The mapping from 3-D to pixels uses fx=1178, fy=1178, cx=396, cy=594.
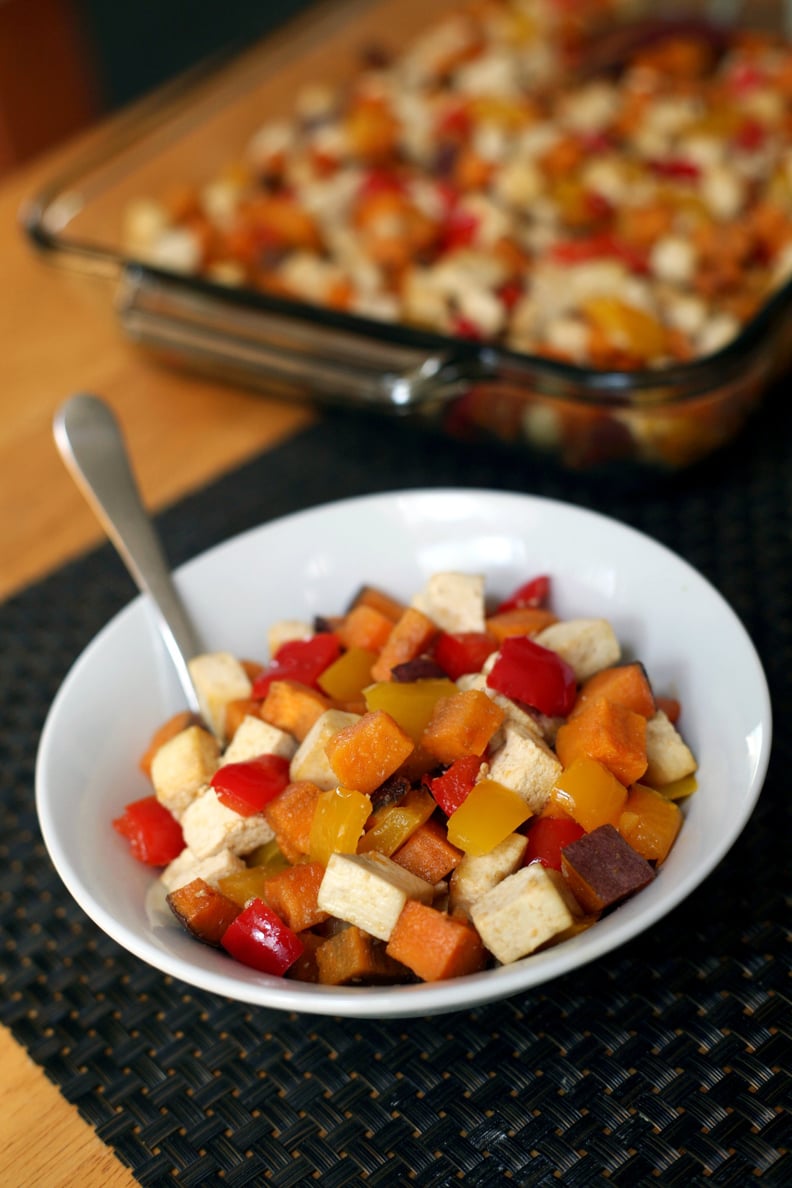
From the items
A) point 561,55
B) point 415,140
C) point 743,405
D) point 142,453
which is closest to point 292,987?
point 743,405

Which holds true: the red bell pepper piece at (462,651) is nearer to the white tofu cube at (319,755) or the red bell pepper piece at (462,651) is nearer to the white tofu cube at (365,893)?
the white tofu cube at (319,755)

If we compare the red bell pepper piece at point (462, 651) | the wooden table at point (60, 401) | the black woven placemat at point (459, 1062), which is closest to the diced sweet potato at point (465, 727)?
the red bell pepper piece at point (462, 651)

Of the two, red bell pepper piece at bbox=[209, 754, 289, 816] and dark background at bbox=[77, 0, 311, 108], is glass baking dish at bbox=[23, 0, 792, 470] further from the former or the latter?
dark background at bbox=[77, 0, 311, 108]

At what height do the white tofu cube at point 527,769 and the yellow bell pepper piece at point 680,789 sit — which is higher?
the white tofu cube at point 527,769

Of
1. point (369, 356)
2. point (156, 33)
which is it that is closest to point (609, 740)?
point (369, 356)

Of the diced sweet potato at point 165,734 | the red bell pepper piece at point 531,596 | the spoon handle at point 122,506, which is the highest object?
the spoon handle at point 122,506

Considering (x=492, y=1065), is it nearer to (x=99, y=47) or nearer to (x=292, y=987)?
(x=292, y=987)

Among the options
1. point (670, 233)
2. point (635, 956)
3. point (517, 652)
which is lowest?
point (635, 956)
